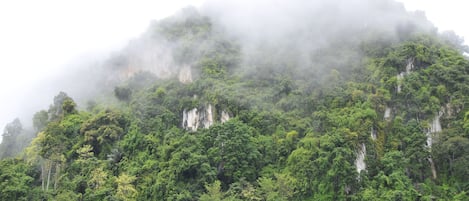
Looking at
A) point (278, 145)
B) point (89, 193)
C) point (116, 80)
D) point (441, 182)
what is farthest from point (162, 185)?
point (116, 80)

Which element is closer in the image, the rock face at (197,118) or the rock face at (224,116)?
the rock face at (224,116)

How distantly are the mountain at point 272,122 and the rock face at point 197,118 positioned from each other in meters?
0.13

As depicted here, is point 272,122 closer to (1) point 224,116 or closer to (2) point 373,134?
(1) point 224,116

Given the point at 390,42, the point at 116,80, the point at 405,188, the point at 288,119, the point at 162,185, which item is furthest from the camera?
A: the point at 116,80

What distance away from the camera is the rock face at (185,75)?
196ft

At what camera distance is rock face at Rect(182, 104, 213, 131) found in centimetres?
4842

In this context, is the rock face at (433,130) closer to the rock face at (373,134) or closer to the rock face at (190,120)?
the rock face at (373,134)

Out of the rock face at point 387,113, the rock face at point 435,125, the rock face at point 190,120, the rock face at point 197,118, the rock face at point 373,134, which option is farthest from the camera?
the rock face at point 190,120

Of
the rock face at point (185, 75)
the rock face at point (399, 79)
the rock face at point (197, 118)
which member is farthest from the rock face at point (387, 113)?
the rock face at point (185, 75)

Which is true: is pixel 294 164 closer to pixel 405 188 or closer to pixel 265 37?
pixel 405 188

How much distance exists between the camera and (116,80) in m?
66.1

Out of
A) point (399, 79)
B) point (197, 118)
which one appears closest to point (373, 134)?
point (399, 79)

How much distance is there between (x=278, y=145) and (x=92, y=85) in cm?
3520

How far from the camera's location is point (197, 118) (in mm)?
49250
